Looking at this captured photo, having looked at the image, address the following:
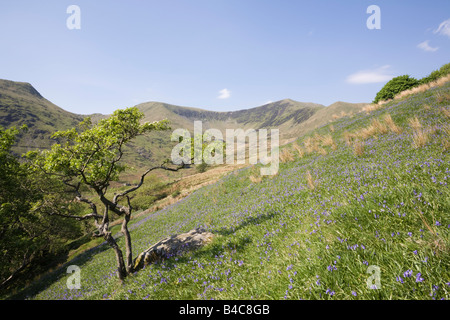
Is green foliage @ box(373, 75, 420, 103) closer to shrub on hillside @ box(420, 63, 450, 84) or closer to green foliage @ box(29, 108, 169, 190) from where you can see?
shrub on hillside @ box(420, 63, 450, 84)

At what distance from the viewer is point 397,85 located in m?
33.2

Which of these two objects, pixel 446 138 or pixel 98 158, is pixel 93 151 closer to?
pixel 98 158

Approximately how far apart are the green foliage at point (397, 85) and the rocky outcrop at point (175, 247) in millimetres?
42458

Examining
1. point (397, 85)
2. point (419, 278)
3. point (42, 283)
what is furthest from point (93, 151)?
point (397, 85)

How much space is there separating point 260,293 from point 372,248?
1.96 meters

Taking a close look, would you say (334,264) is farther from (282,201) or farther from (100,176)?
(100,176)

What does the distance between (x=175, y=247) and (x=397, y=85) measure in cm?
4471

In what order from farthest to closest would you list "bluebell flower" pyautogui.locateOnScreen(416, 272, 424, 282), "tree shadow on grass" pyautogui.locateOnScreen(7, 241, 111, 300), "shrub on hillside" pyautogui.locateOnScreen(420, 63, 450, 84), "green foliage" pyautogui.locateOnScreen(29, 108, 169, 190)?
"shrub on hillside" pyautogui.locateOnScreen(420, 63, 450, 84) < "tree shadow on grass" pyautogui.locateOnScreen(7, 241, 111, 300) < "green foliage" pyautogui.locateOnScreen(29, 108, 169, 190) < "bluebell flower" pyautogui.locateOnScreen(416, 272, 424, 282)

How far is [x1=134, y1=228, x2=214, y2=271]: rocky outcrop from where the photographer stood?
22.3 feet

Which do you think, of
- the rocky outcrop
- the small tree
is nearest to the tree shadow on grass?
the small tree

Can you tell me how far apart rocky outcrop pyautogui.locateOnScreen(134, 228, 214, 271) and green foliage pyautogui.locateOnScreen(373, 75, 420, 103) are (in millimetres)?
42458

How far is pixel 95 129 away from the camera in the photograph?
7.87 meters
